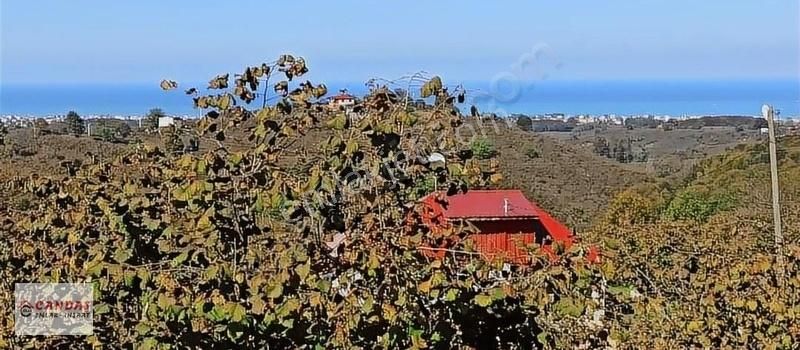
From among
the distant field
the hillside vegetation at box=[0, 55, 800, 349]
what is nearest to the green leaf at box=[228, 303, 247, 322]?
the hillside vegetation at box=[0, 55, 800, 349]

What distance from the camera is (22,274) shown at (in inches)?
124

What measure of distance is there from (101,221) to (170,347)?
0.48 m

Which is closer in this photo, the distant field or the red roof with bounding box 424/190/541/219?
the red roof with bounding box 424/190/541/219

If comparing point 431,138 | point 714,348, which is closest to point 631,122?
point 714,348

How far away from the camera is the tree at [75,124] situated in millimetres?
11172

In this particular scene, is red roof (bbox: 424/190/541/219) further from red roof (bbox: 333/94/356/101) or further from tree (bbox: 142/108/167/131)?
red roof (bbox: 333/94/356/101)

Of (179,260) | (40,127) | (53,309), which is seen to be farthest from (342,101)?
(40,127)

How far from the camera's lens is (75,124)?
11523 mm

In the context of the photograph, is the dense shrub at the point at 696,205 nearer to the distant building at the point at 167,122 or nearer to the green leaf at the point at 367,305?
the distant building at the point at 167,122

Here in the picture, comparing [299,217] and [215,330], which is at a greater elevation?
[299,217]

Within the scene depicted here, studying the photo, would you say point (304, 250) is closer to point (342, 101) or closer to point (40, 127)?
point (342, 101)

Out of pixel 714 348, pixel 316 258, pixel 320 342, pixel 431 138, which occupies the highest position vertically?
pixel 431 138

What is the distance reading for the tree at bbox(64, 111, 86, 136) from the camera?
1117 cm

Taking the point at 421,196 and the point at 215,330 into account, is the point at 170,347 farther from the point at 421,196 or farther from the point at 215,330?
the point at 421,196
